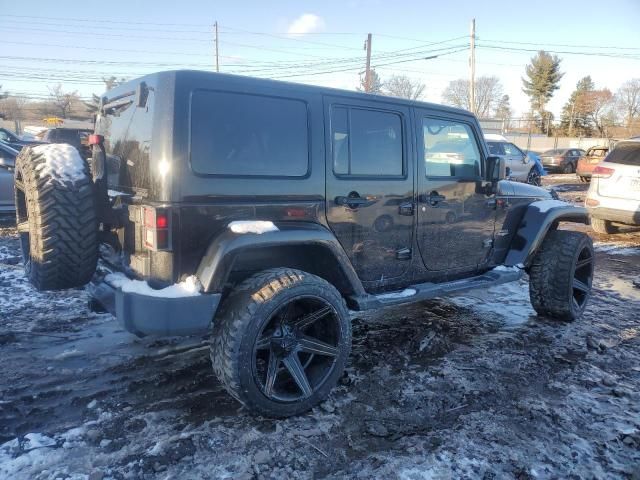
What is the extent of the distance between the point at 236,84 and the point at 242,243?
37.2 inches

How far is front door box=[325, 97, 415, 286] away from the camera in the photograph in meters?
3.29

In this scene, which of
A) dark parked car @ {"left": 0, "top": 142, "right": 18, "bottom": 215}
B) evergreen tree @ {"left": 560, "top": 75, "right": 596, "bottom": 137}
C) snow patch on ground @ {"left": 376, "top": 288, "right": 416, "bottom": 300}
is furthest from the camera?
evergreen tree @ {"left": 560, "top": 75, "right": 596, "bottom": 137}

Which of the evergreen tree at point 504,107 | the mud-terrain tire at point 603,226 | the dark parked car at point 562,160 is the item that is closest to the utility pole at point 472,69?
the dark parked car at point 562,160

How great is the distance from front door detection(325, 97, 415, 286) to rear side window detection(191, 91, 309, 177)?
25cm

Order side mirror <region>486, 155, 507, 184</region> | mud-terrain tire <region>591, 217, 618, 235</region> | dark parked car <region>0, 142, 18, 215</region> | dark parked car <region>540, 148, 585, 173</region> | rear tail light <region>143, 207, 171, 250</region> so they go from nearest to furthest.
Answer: rear tail light <region>143, 207, 171, 250</region>, side mirror <region>486, 155, 507, 184</region>, dark parked car <region>0, 142, 18, 215</region>, mud-terrain tire <region>591, 217, 618, 235</region>, dark parked car <region>540, 148, 585, 173</region>

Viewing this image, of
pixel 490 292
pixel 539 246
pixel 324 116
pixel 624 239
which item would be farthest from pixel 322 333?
pixel 624 239

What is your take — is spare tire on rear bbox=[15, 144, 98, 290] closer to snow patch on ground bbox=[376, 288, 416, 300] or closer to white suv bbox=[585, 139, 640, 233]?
snow patch on ground bbox=[376, 288, 416, 300]

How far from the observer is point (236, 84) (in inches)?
113

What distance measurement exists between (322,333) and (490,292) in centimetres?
324

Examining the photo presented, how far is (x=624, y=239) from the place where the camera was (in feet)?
30.2

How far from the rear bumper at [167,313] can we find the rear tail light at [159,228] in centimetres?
28

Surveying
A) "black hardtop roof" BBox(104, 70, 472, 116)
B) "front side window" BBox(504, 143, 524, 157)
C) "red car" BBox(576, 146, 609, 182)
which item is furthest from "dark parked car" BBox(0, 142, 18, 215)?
"red car" BBox(576, 146, 609, 182)

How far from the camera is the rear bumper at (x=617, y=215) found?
8109mm

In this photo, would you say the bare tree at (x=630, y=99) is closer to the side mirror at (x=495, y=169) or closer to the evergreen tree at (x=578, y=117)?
the evergreen tree at (x=578, y=117)
